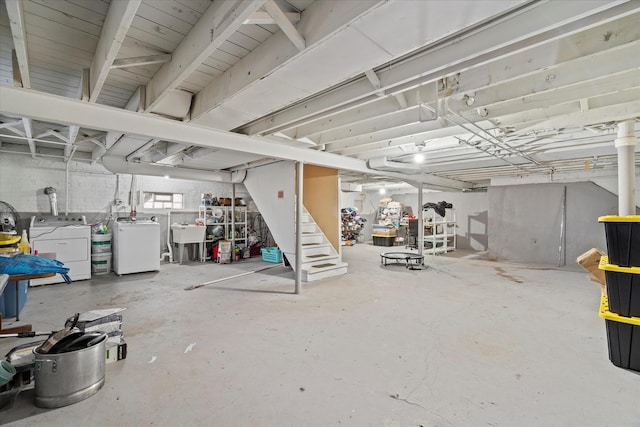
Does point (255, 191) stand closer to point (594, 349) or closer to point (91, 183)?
point (91, 183)

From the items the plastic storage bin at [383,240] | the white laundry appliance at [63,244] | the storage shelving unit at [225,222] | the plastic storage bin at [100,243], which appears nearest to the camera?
the white laundry appliance at [63,244]

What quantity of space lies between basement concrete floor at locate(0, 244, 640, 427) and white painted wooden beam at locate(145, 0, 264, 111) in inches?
87.7

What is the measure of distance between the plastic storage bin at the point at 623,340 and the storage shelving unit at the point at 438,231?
17.8 feet

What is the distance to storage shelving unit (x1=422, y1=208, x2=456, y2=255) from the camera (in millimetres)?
7852

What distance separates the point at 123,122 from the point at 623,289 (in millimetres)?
4607

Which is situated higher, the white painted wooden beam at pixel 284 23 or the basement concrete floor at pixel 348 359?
the white painted wooden beam at pixel 284 23

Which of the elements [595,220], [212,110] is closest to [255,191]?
[212,110]

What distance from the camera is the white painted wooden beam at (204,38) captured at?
1398mm

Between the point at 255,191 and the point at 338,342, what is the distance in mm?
3876

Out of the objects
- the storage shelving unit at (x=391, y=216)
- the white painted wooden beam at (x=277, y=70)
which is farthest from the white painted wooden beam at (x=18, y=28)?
the storage shelving unit at (x=391, y=216)

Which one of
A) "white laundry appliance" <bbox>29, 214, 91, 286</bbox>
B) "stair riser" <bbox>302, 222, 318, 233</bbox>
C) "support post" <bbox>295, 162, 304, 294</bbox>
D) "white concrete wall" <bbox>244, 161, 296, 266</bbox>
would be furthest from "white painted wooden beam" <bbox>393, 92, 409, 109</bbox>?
"white laundry appliance" <bbox>29, 214, 91, 286</bbox>

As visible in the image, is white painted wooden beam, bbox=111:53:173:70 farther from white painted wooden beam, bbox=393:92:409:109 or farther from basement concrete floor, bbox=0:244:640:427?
basement concrete floor, bbox=0:244:640:427

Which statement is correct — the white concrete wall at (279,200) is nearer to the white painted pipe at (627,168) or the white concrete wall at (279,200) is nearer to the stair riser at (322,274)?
the stair riser at (322,274)

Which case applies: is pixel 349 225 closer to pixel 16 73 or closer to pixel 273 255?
pixel 273 255
